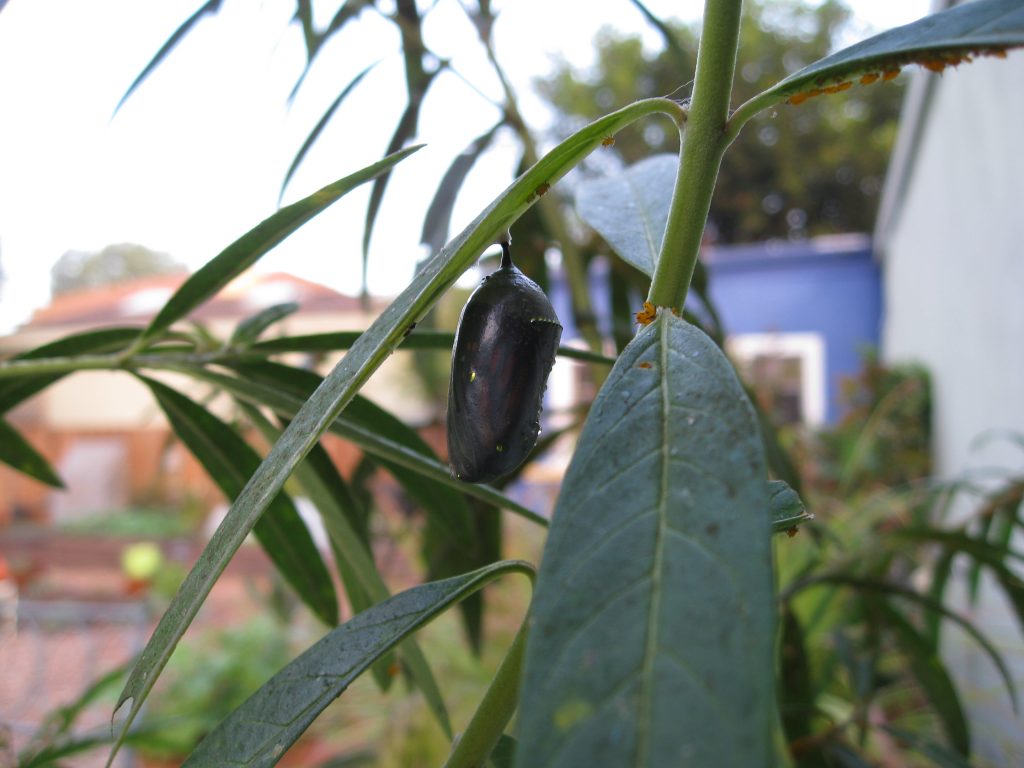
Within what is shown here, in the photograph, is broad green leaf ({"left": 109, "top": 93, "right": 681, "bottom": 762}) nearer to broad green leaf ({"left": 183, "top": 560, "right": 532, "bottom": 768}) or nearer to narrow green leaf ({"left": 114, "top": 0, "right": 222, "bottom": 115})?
broad green leaf ({"left": 183, "top": 560, "right": 532, "bottom": 768})

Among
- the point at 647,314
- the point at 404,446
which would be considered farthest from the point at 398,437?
the point at 647,314

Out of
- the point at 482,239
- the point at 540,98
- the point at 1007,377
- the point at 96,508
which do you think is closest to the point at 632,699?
the point at 482,239

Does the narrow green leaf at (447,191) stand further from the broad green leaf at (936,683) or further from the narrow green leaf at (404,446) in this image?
the broad green leaf at (936,683)

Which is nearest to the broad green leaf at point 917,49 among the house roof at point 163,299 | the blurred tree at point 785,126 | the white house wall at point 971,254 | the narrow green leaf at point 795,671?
the narrow green leaf at point 795,671

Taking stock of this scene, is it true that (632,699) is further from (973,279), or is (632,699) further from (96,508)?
(96,508)

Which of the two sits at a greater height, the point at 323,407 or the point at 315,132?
the point at 315,132

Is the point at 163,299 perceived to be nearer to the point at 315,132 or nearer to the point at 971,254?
the point at 971,254

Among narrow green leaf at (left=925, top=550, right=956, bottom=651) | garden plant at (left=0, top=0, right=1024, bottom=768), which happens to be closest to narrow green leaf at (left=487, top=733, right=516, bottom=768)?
garden plant at (left=0, top=0, right=1024, bottom=768)
